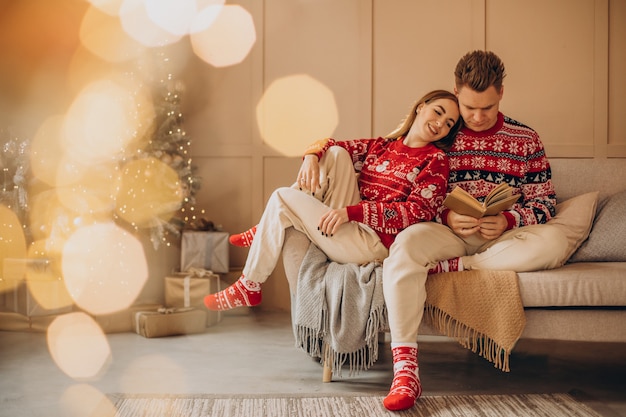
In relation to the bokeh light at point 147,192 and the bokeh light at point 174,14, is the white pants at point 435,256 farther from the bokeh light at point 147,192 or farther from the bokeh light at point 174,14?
the bokeh light at point 174,14

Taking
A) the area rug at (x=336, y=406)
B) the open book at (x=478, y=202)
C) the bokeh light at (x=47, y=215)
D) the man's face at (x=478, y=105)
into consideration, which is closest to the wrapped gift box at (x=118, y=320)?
the bokeh light at (x=47, y=215)

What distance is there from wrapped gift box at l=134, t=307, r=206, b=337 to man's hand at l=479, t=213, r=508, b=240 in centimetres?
154

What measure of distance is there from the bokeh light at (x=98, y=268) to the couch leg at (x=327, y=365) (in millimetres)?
1386

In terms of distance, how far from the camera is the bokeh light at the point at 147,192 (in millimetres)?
3316

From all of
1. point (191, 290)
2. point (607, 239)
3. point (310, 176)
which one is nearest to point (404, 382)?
point (310, 176)

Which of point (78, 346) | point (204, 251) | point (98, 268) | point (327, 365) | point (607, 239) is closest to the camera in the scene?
point (327, 365)

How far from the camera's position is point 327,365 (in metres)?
2.26

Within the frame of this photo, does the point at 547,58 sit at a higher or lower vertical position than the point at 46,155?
higher

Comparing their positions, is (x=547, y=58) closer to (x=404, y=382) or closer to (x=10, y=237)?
(x=404, y=382)

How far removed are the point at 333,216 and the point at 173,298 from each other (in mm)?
1461

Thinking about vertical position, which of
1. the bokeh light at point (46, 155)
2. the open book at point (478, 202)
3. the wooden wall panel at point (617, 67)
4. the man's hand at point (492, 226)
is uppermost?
the wooden wall panel at point (617, 67)

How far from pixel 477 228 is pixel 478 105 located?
1.64 feet

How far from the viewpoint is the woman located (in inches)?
90.2

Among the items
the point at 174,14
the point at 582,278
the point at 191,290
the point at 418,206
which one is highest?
the point at 174,14
